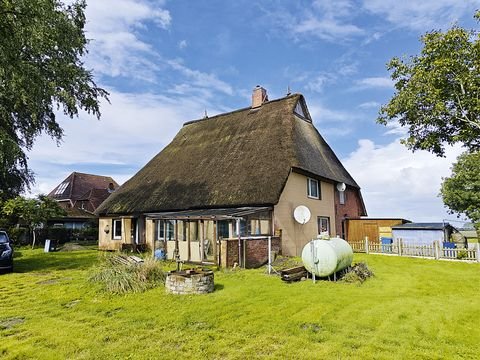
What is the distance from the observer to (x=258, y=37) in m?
15.3

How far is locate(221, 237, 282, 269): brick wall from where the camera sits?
14.7m

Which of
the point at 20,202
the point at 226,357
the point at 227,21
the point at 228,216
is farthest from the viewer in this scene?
the point at 20,202

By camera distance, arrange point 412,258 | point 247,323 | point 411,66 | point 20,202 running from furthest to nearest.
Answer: point 20,202 → point 411,66 → point 412,258 → point 247,323

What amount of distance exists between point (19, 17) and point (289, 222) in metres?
15.9

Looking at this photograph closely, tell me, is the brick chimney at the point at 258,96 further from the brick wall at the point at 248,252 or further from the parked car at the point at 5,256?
the parked car at the point at 5,256

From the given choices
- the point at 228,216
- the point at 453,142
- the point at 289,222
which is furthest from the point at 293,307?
the point at 453,142

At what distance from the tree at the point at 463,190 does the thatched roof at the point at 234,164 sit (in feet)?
64.7

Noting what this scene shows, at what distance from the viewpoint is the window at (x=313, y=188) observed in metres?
21.2

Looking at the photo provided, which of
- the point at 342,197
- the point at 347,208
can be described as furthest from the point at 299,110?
the point at 347,208

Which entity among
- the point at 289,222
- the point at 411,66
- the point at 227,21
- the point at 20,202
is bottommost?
the point at 289,222

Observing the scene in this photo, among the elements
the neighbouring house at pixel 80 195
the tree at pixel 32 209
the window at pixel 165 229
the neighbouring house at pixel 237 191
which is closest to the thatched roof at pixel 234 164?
the neighbouring house at pixel 237 191

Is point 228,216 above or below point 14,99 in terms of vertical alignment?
below

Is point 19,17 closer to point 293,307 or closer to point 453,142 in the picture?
point 293,307

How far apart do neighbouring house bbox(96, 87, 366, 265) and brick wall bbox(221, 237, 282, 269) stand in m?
0.05
